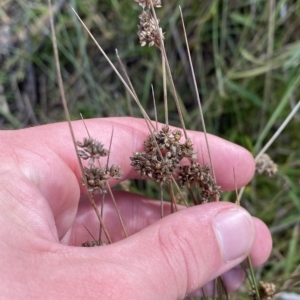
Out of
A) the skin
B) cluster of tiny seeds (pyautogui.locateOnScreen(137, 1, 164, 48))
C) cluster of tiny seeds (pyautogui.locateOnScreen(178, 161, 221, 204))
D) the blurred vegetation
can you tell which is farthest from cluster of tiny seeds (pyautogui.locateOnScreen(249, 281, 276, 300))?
cluster of tiny seeds (pyautogui.locateOnScreen(137, 1, 164, 48))

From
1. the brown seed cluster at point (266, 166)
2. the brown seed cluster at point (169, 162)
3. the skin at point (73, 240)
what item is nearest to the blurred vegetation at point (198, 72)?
the brown seed cluster at point (266, 166)

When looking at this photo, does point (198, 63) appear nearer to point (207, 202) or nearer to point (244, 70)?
point (244, 70)

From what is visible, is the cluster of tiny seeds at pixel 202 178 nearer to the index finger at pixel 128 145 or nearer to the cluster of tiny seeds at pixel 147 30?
the index finger at pixel 128 145

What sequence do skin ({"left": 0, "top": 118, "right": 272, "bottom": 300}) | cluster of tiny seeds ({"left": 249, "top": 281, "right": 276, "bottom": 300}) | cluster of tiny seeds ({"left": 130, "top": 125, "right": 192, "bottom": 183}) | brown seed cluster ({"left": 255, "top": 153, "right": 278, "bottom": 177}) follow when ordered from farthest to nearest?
1. brown seed cluster ({"left": 255, "top": 153, "right": 278, "bottom": 177})
2. cluster of tiny seeds ({"left": 249, "top": 281, "right": 276, "bottom": 300})
3. cluster of tiny seeds ({"left": 130, "top": 125, "right": 192, "bottom": 183})
4. skin ({"left": 0, "top": 118, "right": 272, "bottom": 300})

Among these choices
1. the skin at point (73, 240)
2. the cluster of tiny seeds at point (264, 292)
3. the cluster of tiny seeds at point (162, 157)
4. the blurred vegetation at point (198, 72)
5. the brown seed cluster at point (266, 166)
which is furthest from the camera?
the blurred vegetation at point (198, 72)

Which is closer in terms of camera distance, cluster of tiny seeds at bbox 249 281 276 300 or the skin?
the skin

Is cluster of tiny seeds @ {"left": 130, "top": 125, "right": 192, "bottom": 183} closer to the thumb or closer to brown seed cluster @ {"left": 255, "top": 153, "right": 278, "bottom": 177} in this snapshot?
the thumb

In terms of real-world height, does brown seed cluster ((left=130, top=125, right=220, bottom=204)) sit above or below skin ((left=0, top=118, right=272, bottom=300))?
above

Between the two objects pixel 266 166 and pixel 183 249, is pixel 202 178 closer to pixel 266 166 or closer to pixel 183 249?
pixel 183 249

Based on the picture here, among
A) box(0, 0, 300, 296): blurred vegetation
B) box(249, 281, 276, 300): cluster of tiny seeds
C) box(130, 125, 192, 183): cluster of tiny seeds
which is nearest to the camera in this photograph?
box(130, 125, 192, 183): cluster of tiny seeds
